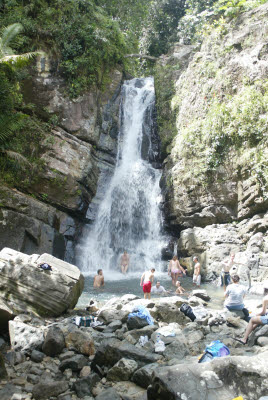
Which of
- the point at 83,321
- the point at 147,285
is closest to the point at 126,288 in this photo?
the point at 147,285

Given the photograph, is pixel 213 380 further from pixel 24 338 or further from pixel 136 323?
pixel 24 338

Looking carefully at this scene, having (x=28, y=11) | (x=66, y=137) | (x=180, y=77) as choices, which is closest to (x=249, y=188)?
(x=66, y=137)

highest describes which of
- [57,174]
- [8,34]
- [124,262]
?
[8,34]

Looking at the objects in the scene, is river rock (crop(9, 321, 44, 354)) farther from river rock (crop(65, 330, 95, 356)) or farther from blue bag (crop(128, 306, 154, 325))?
blue bag (crop(128, 306, 154, 325))

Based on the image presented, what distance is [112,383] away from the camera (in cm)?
407

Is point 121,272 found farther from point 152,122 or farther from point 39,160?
point 152,122

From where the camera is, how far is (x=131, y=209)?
58.7 feet

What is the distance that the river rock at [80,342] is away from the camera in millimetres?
4922

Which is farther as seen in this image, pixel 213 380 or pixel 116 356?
pixel 116 356

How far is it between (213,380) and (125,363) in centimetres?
145

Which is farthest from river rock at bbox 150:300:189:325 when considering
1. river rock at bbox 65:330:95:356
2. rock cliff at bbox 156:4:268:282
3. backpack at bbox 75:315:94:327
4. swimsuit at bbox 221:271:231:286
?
rock cliff at bbox 156:4:268:282

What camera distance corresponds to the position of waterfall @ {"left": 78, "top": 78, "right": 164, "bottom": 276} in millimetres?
16406

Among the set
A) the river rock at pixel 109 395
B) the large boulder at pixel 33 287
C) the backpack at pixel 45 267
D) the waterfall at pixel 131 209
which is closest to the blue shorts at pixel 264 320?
the river rock at pixel 109 395

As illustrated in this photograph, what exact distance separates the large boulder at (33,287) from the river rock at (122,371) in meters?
2.91
